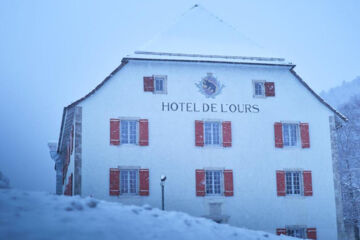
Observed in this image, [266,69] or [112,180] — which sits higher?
[266,69]

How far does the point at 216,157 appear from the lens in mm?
21156

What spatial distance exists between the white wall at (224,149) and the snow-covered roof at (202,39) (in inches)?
25.6

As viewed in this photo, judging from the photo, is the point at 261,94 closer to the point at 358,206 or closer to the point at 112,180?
the point at 112,180

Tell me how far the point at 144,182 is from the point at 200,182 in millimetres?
2329

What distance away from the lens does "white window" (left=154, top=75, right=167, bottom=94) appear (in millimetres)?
21359

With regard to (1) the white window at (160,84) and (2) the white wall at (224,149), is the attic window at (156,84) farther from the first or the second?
(2) the white wall at (224,149)

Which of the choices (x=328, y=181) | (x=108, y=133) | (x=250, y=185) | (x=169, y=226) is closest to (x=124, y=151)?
(x=108, y=133)

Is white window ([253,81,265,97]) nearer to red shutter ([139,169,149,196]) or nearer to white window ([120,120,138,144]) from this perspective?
white window ([120,120,138,144])

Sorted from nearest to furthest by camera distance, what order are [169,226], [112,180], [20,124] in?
[169,226]
[112,180]
[20,124]

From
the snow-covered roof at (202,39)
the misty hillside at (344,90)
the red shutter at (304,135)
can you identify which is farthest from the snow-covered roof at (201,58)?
the misty hillside at (344,90)

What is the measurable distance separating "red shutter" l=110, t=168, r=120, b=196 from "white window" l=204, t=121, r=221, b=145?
13.2 feet

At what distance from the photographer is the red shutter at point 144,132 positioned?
20578 mm

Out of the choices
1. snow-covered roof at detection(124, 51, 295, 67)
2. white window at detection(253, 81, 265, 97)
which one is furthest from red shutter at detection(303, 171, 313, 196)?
snow-covered roof at detection(124, 51, 295, 67)

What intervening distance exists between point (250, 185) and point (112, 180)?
5.79 meters
